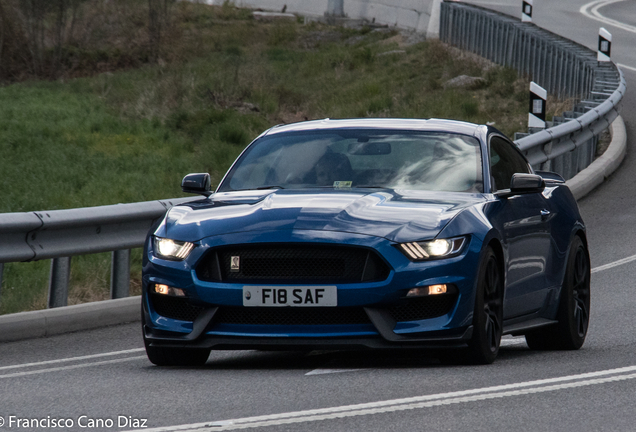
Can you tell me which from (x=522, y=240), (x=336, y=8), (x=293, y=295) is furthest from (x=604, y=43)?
(x=336, y=8)

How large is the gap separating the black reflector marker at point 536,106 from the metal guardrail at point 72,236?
9767mm

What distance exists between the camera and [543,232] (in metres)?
8.35

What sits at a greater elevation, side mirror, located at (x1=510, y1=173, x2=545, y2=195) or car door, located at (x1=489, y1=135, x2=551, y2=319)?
side mirror, located at (x1=510, y1=173, x2=545, y2=195)

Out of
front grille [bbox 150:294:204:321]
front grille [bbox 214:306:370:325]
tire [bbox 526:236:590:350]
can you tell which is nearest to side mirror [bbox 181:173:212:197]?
front grille [bbox 150:294:204:321]

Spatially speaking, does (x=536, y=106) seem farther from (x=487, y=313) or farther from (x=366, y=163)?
(x=487, y=313)

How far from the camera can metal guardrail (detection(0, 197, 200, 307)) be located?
9.50 m

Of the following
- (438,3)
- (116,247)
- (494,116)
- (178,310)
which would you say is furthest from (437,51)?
(178,310)

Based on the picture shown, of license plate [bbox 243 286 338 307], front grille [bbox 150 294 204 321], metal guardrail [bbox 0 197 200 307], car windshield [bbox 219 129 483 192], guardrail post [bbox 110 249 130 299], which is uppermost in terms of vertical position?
car windshield [bbox 219 129 483 192]

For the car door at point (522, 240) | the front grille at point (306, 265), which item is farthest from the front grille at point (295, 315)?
the car door at point (522, 240)

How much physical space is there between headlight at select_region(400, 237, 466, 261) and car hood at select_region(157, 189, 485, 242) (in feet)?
0.13

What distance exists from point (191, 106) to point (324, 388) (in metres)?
22.4

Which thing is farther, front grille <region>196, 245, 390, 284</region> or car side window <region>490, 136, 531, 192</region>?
car side window <region>490, 136, 531, 192</region>

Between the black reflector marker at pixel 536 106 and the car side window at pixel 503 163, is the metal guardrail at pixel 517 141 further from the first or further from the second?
the car side window at pixel 503 163

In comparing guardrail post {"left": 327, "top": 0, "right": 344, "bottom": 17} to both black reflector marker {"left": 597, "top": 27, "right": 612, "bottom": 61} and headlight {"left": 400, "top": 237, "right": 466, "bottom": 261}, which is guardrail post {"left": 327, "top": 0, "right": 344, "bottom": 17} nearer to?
black reflector marker {"left": 597, "top": 27, "right": 612, "bottom": 61}
